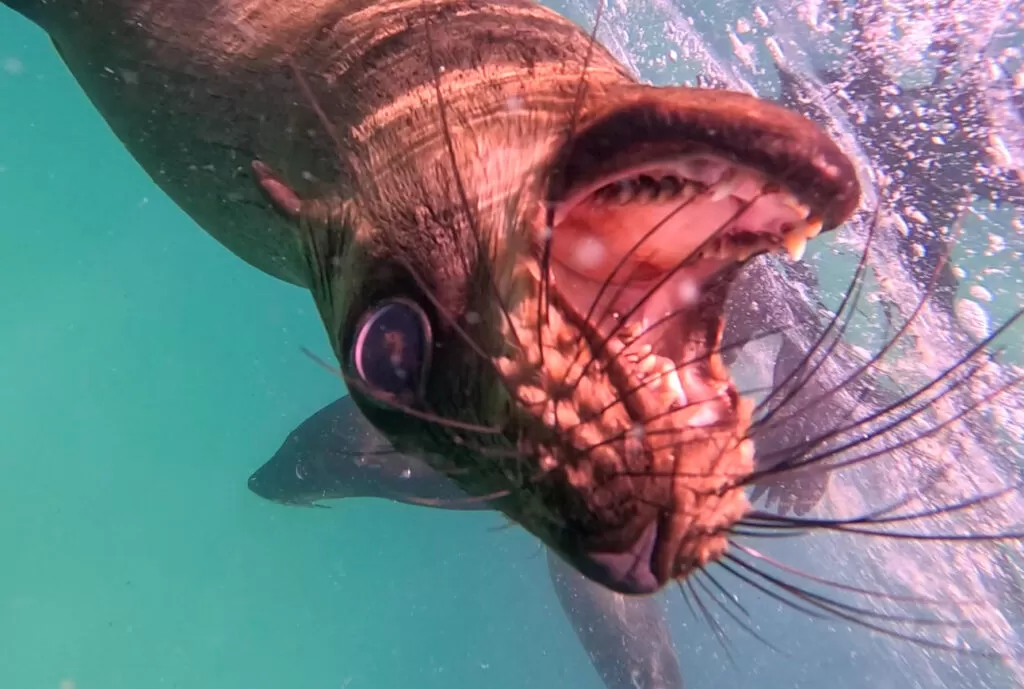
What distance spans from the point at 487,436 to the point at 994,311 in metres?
9.47

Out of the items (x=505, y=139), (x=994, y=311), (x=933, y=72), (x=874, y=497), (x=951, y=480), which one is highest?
(x=505, y=139)

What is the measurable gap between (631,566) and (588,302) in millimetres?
576

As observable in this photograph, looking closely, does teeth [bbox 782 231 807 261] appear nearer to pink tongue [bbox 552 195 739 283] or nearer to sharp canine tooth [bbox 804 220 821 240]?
sharp canine tooth [bbox 804 220 821 240]

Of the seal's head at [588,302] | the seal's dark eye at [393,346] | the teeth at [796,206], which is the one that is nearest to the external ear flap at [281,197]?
the seal's head at [588,302]

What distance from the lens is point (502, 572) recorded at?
2145cm

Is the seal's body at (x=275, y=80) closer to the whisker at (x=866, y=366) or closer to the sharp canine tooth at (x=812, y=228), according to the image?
the sharp canine tooth at (x=812, y=228)

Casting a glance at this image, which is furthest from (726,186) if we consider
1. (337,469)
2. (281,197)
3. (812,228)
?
(337,469)

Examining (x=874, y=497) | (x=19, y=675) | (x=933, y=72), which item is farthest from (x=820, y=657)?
(x=19, y=675)

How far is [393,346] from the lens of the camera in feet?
5.82

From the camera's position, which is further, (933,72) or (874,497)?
(874,497)

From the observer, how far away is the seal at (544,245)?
144 centimetres

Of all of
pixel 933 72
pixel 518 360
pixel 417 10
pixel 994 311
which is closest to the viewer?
pixel 518 360

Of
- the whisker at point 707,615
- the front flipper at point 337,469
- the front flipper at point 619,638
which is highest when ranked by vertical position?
the whisker at point 707,615

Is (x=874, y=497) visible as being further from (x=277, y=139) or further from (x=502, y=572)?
(x=277, y=139)
